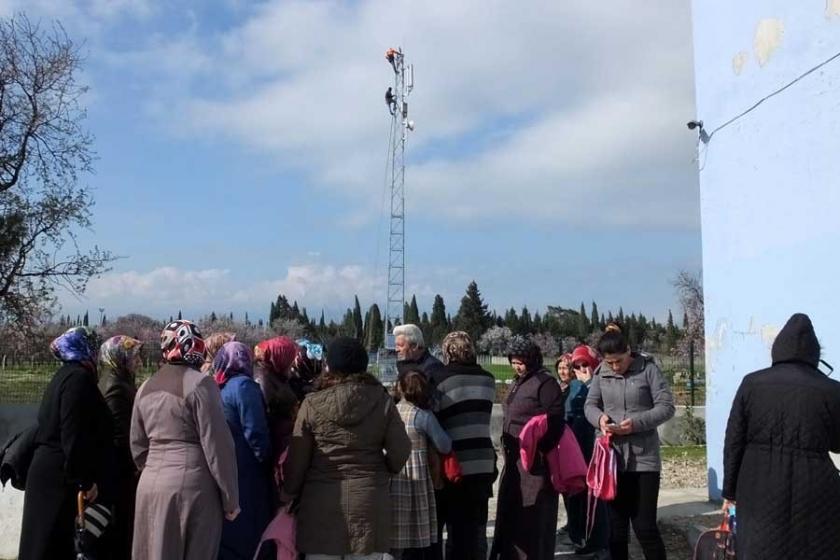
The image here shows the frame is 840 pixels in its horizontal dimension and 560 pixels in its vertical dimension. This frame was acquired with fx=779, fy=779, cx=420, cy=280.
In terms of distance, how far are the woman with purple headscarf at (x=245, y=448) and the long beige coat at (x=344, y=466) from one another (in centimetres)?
48

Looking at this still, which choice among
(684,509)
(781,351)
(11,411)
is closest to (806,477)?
(781,351)

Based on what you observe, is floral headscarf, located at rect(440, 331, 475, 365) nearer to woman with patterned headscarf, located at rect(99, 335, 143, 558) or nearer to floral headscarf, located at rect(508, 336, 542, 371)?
floral headscarf, located at rect(508, 336, 542, 371)

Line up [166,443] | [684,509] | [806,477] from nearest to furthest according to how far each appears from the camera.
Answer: [806,477] < [166,443] < [684,509]

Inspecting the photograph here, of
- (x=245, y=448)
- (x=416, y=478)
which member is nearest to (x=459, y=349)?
(x=416, y=478)

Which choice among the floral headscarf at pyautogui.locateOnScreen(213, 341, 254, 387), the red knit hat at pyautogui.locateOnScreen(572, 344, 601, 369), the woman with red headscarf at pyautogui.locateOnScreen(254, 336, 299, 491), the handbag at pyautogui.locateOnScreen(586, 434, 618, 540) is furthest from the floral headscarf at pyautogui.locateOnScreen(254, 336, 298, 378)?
the red knit hat at pyautogui.locateOnScreen(572, 344, 601, 369)

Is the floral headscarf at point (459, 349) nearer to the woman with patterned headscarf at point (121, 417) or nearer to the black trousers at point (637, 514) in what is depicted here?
the black trousers at point (637, 514)

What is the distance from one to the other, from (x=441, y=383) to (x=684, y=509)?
391 cm

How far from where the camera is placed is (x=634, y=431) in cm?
548

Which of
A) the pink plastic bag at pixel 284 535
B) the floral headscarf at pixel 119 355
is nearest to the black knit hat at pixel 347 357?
the pink plastic bag at pixel 284 535

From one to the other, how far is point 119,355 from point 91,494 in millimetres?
938

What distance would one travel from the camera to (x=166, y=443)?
13.9 feet

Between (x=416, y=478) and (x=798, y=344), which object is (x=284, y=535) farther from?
(x=798, y=344)

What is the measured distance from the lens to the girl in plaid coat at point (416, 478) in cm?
486

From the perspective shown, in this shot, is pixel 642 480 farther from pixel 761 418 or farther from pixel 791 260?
pixel 791 260
